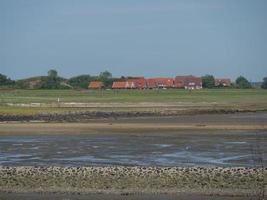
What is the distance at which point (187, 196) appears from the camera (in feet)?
45.5

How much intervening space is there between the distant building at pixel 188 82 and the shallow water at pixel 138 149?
156155 mm

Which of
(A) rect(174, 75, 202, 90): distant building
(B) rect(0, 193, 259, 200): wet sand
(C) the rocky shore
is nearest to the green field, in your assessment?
(C) the rocky shore

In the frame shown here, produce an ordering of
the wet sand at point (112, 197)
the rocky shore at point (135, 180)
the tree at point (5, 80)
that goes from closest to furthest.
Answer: the wet sand at point (112, 197)
the rocky shore at point (135, 180)
the tree at point (5, 80)

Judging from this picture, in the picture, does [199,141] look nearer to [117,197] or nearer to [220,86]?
[117,197]

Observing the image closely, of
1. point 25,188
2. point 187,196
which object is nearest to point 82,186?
point 25,188

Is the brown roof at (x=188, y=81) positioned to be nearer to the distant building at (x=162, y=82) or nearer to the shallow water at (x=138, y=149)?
the distant building at (x=162, y=82)

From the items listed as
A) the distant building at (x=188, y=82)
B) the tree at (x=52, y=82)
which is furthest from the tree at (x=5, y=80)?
the distant building at (x=188, y=82)

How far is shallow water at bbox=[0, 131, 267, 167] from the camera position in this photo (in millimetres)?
20922

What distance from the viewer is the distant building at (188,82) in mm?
190125

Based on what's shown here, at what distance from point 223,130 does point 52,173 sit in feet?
70.2

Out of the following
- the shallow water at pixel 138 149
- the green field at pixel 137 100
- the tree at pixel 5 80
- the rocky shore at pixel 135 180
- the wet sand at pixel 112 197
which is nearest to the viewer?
the wet sand at pixel 112 197

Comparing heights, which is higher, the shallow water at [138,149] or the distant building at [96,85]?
the distant building at [96,85]

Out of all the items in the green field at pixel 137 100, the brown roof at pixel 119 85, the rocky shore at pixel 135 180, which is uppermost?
the brown roof at pixel 119 85

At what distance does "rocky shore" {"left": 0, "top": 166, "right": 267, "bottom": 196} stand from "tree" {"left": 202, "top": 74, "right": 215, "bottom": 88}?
179m
